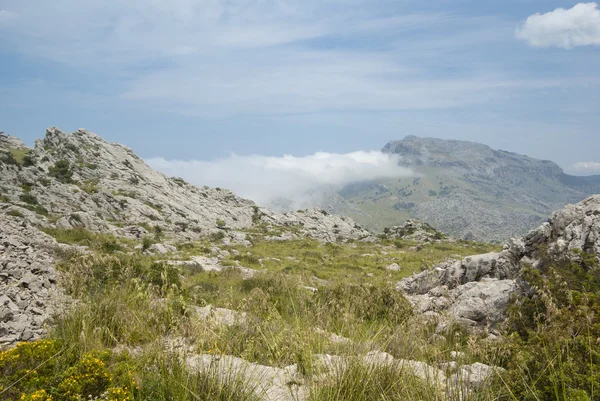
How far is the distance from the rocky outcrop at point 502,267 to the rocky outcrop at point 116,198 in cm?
3424

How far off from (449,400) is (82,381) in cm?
538

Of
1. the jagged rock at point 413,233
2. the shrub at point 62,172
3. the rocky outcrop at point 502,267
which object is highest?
the shrub at point 62,172

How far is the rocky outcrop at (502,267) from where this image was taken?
13.0 metres

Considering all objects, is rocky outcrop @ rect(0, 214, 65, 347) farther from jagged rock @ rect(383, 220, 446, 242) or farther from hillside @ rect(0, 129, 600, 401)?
jagged rock @ rect(383, 220, 446, 242)

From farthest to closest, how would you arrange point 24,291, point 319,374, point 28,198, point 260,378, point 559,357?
point 28,198
point 24,291
point 260,378
point 319,374
point 559,357

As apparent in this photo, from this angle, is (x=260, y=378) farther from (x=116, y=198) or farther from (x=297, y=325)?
(x=116, y=198)

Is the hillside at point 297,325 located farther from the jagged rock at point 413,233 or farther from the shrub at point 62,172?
the jagged rock at point 413,233

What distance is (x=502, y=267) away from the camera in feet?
57.8

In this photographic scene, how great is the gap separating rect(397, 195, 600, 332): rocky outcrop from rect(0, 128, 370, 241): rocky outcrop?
34.2 meters

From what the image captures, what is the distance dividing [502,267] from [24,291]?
767 inches

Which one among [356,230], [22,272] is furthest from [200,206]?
[22,272]

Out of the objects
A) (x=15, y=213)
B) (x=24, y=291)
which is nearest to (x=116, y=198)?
(x=15, y=213)

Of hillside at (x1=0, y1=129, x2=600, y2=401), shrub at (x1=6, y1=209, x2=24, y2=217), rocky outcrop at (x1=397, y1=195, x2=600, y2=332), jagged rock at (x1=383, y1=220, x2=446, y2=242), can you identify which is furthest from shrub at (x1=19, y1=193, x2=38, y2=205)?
jagged rock at (x1=383, y1=220, x2=446, y2=242)

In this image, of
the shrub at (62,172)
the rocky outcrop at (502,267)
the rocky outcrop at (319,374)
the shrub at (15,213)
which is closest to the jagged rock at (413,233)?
the rocky outcrop at (502,267)
